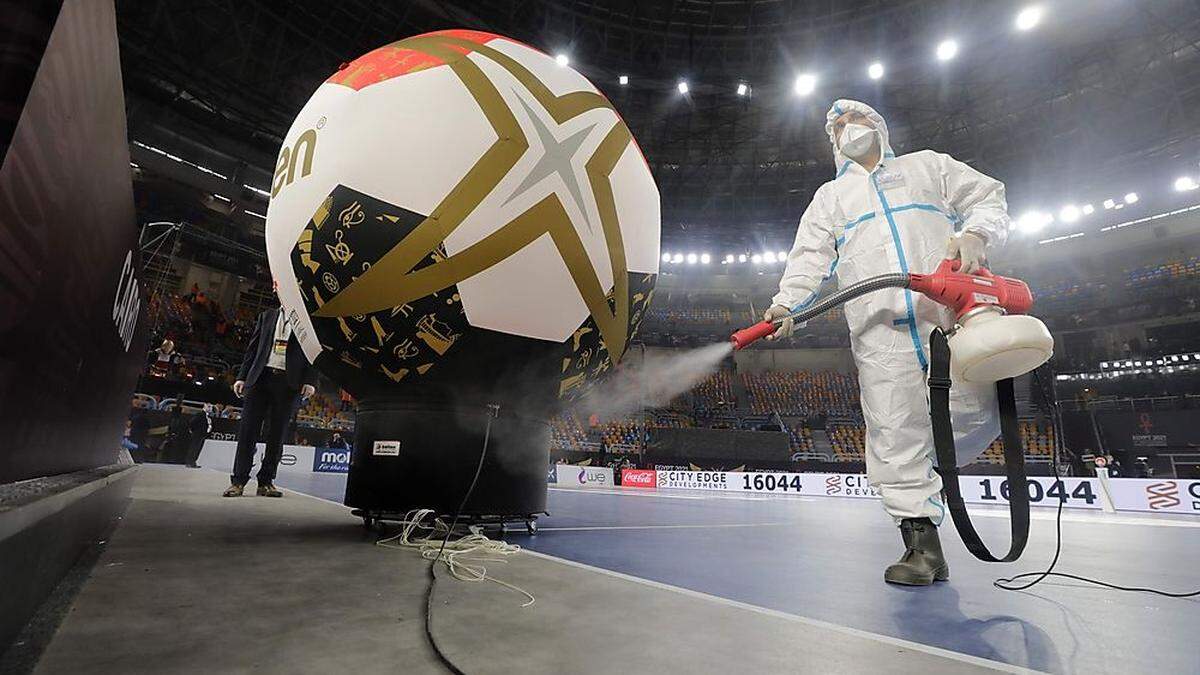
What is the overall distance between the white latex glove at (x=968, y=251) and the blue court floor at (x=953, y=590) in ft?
3.57

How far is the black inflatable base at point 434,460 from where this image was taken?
2160 mm

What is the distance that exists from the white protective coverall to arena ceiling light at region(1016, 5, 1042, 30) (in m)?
14.5

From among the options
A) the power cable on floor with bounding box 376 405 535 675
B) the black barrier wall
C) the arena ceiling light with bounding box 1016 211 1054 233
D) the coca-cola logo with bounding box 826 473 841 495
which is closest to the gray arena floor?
the power cable on floor with bounding box 376 405 535 675

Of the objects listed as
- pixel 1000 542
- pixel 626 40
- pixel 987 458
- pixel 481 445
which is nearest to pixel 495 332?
pixel 481 445

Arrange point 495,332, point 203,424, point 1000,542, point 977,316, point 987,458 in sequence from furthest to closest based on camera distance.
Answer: point 987,458 < point 203,424 < point 1000,542 < point 495,332 < point 977,316

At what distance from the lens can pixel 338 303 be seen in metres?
2.03

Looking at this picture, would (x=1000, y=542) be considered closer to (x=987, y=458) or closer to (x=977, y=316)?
(x=977, y=316)

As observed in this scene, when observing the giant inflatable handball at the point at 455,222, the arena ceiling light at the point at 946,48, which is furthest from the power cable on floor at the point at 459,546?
the arena ceiling light at the point at 946,48

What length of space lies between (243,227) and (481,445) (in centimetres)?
2509

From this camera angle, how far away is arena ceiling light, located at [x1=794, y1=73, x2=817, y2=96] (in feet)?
49.8

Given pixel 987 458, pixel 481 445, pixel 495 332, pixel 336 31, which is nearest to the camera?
pixel 495 332

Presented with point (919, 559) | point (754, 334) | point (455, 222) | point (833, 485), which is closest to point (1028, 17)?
point (833, 485)

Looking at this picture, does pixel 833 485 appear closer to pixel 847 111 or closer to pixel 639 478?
pixel 639 478

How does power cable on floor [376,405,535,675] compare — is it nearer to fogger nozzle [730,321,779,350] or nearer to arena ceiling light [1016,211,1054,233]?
fogger nozzle [730,321,779,350]
